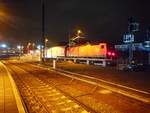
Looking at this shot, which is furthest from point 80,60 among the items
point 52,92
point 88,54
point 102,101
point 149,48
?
point 102,101

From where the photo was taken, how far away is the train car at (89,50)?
147 ft

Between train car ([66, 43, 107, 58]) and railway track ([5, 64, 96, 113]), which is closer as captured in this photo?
railway track ([5, 64, 96, 113])

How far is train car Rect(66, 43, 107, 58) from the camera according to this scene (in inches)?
1764

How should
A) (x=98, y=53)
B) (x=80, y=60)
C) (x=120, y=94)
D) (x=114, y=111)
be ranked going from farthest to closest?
(x=80, y=60), (x=98, y=53), (x=120, y=94), (x=114, y=111)

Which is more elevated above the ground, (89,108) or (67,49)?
(67,49)

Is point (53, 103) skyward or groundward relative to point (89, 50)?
groundward

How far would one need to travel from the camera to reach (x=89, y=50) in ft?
165

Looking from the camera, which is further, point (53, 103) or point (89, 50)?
point (89, 50)

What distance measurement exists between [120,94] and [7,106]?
6.68 meters

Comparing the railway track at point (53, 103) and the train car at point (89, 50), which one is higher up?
the train car at point (89, 50)

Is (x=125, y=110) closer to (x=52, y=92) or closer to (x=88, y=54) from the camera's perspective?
(x=52, y=92)

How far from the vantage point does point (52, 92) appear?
16734mm

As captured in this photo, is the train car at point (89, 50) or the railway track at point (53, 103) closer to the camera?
the railway track at point (53, 103)

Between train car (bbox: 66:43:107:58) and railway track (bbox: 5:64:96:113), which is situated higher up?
train car (bbox: 66:43:107:58)
